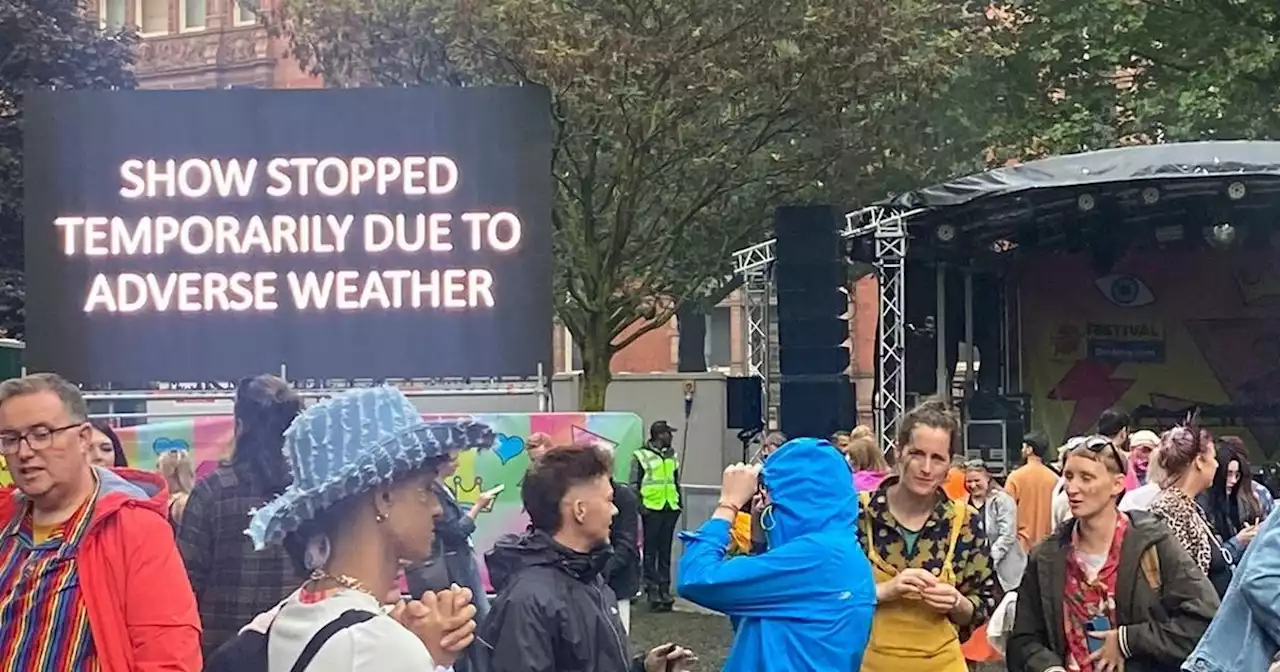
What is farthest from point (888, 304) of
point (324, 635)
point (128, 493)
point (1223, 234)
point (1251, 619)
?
point (324, 635)

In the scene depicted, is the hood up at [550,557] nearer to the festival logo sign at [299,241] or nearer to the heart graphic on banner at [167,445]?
the festival logo sign at [299,241]

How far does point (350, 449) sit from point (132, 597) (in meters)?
1.21

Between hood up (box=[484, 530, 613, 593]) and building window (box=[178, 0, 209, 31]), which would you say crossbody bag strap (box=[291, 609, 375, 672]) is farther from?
building window (box=[178, 0, 209, 31])

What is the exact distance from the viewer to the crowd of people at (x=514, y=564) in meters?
2.87

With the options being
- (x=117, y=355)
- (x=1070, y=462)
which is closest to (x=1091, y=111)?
(x=117, y=355)

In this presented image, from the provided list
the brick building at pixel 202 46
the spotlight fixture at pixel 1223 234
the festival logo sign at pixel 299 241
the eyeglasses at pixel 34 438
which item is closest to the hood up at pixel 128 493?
the eyeglasses at pixel 34 438

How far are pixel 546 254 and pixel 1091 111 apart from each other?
13680 mm

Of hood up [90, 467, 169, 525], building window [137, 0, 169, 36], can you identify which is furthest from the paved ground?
building window [137, 0, 169, 36]

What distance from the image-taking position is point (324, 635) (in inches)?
105

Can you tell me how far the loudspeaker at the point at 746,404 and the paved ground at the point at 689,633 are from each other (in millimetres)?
4873

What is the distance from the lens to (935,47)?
62.5ft

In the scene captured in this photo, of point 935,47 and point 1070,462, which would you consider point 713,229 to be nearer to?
point 935,47

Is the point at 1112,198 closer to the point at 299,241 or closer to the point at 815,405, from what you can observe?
the point at 815,405

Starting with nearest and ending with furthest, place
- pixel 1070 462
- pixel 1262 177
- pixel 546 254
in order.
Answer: pixel 1070 462
pixel 546 254
pixel 1262 177
